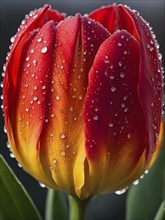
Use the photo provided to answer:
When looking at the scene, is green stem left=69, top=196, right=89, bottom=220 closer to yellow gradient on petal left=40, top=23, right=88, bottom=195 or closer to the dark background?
yellow gradient on petal left=40, top=23, right=88, bottom=195

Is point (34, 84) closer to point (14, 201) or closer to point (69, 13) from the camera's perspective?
point (14, 201)

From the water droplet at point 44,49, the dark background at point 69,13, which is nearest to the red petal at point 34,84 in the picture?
the water droplet at point 44,49

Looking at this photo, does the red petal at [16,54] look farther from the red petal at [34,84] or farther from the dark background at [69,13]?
the dark background at [69,13]

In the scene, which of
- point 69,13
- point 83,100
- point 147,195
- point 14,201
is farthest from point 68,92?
point 69,13

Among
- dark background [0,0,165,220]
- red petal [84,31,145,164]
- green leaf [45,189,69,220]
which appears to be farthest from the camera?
dark background [0,0,165,220]

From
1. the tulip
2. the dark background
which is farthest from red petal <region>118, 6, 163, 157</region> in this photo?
the dark background

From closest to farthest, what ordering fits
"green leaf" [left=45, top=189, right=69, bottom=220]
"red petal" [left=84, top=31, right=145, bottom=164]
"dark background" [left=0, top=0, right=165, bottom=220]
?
"red petal" [left=84, top=31, right=145, bottom=164]
"green leaf" [left=45, top=189, right=69, bottom=220]
"dark background" [left=0, top=0, right=165, bottom=220]
